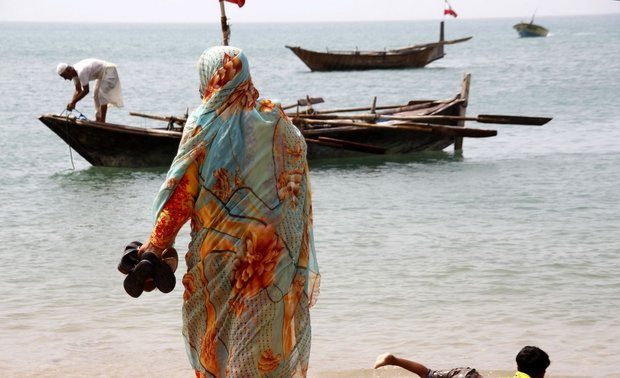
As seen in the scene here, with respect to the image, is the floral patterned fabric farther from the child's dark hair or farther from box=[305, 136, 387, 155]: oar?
box=[305, 136, 387, 155]: oar

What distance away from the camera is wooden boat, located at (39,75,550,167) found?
1320 cm

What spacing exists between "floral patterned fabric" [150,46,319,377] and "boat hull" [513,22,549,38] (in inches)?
3554

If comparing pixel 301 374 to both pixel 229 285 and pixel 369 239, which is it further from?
pixel 369 239

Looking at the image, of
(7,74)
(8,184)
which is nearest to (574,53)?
(7,74)

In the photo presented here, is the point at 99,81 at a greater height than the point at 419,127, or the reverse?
the point at 99,81

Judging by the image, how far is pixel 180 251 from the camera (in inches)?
351

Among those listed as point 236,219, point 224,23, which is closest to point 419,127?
point 224,23

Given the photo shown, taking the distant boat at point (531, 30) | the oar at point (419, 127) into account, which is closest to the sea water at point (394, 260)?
the oar at point (419, 127)

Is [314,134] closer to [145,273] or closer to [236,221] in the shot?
[236,221]

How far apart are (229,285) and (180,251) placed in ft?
19.0

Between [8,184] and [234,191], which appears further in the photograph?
[8,184]

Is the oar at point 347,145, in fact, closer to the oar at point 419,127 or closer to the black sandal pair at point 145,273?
the oar at point 419,127

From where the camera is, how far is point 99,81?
1310 cm

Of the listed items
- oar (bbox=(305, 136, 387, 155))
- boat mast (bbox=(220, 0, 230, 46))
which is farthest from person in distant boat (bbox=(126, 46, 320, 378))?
oar (bbox=(305, 136, 387, 155))
